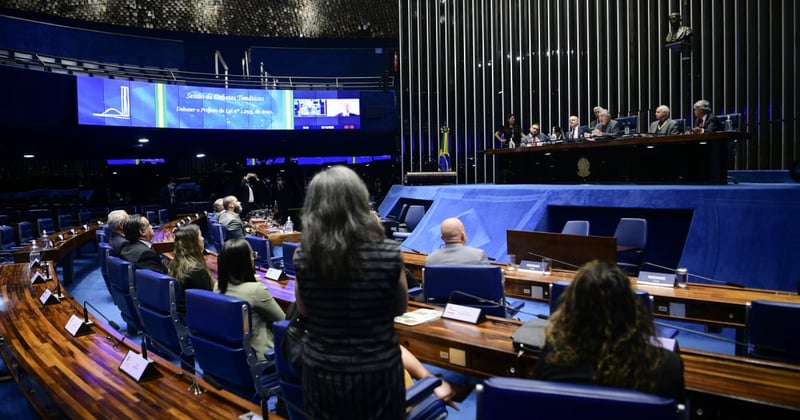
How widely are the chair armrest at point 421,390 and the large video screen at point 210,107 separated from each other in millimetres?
10547

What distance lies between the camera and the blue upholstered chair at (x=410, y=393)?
1.57m

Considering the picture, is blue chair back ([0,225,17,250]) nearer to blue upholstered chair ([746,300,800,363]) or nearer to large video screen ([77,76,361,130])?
large video screen ([77,76,361,130])

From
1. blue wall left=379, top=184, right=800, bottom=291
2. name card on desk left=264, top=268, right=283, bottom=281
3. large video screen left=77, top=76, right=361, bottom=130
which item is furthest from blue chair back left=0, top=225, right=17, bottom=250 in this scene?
blue wall left=379, top=184, right=800, bottom=291

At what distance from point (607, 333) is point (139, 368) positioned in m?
1.68

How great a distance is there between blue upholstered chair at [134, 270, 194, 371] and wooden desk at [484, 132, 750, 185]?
5544 mm

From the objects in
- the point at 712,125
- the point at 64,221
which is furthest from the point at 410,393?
the point at 64,221

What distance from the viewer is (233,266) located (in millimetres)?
2641

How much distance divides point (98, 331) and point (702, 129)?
6.32 m

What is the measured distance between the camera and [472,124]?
13516mm

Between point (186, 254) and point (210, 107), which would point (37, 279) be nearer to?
point (186, 254)

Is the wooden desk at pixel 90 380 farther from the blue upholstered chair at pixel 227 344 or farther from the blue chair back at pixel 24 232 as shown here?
the blue chair back at pixel 24 232

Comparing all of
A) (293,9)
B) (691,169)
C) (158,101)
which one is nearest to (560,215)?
(691,169)

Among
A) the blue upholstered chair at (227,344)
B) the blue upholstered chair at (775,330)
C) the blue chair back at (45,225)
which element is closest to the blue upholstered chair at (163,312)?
the blue upholstered chair at (227,344)

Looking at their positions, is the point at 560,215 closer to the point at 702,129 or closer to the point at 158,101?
the point at 702,129
